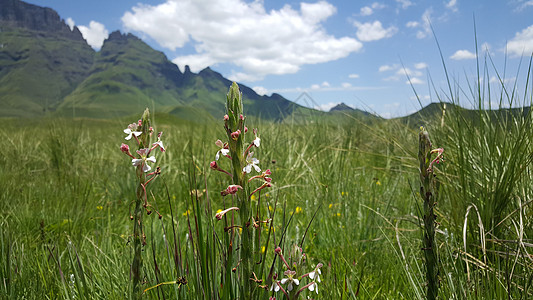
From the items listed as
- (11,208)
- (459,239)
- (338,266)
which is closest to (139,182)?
(338,266)

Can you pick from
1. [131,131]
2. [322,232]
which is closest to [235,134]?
[131,131]

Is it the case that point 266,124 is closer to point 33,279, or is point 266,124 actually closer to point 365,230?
point 365,230

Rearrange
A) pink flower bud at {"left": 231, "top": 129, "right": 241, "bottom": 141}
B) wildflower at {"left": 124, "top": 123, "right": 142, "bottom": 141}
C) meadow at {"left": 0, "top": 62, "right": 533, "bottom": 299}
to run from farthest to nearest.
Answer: meadow at {"left": 0, "top": 62, "right": 533, "bottom": 299}, wildflower at {"left": 124, "top": 123, "right": 142, "bottom": 141}, pink flower bud at {"left": 231, "top": 129, "right": 241, "bottom": 141}

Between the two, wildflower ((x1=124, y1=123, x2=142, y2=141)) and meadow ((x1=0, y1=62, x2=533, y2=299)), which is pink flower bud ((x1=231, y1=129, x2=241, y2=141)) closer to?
meadow ((x1=0, y1=62, x2=533, y2=299))

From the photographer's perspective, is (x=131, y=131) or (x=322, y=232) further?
(x=322, y=232)

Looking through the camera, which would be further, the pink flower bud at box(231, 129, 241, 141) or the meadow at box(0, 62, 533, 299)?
the meadow at box(0, 62, 533, 299)

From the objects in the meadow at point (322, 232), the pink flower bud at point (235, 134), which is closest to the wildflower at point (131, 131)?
the meadow at point (322, 232)

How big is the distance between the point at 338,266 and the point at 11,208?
334 centimetres

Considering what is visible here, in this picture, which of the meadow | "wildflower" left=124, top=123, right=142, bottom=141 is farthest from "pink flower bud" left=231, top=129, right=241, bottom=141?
"wildflower" left=124, top=123, right=142, bottom=141

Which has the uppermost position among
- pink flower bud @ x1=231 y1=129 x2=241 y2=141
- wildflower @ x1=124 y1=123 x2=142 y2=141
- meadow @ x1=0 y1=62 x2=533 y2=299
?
pink flower bud @ x1=231 y1=129 x2=241 y2=141

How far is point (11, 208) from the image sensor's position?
3.36 m

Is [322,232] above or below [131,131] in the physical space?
below

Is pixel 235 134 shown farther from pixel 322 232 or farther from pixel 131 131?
pixel 322 232

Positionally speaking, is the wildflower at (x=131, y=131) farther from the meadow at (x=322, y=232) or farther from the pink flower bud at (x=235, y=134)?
the pink flower bud at (x=235, y=134)
